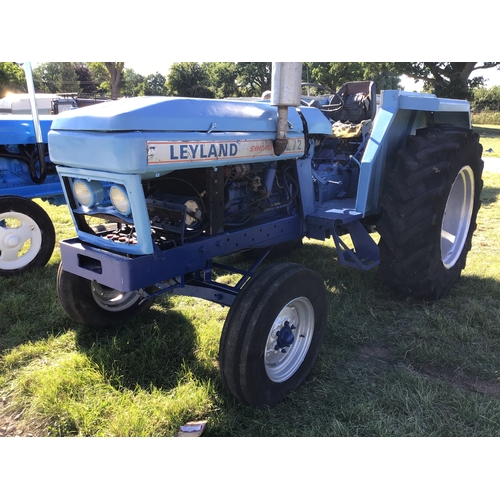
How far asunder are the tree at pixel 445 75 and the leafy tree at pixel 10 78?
21413 mm

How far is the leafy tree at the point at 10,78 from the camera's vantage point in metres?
23.0

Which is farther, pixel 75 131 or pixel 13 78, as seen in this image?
pixel 13 78

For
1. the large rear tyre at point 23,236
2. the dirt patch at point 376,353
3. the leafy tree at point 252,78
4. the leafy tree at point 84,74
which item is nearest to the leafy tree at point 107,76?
the leafy tree at point 84,74

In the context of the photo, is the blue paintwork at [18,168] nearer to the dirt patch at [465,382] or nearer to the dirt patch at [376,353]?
the dirt patch at [376,353]

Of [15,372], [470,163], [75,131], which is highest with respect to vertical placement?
[75,131]

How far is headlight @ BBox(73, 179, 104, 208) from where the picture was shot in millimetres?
2102

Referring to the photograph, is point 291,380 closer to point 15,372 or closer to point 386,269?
point 386,269

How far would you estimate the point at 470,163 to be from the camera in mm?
3506

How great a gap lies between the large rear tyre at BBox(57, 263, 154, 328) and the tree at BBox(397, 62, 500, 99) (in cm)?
2429

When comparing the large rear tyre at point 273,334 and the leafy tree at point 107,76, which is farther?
the leafy tree at point 107,76

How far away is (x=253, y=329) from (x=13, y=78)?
27.9 m

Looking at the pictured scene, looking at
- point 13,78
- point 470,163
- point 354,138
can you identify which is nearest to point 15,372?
point 354,138

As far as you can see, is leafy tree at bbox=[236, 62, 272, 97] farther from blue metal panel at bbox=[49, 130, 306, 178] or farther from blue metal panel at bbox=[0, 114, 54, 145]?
blue metal panel at bbox=[49, 130, 306, 178]

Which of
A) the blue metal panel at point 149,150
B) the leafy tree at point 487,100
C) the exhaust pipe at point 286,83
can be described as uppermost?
the exhaust pipe at point 286,83
